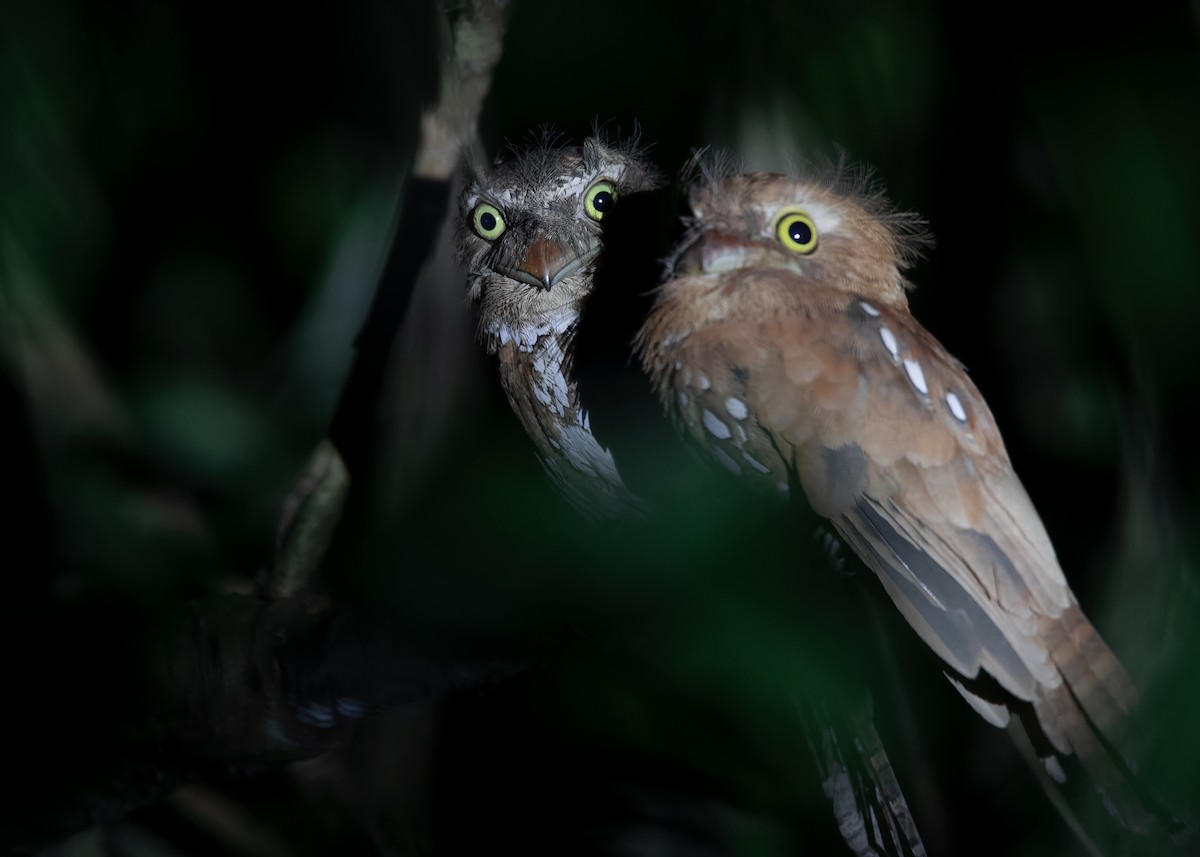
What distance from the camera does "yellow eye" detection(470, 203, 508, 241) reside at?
1410 mm

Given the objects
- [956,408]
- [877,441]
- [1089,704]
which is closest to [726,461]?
[877,441]

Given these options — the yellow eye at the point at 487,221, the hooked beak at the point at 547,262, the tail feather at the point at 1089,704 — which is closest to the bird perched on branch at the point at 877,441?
the tail feather at the point at 1089,704

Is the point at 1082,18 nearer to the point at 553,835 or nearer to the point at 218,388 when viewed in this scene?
the point at 218,388

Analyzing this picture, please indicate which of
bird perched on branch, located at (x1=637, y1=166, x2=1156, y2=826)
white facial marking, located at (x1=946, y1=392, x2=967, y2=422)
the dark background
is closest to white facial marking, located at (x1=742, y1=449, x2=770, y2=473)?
bird perched on branch, located at (x1=637, y1=166, x2=1156, y2=826)

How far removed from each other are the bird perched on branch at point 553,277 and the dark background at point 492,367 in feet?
0.28

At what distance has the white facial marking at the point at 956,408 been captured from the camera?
3.27 ft

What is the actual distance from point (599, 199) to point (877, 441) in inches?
24.1

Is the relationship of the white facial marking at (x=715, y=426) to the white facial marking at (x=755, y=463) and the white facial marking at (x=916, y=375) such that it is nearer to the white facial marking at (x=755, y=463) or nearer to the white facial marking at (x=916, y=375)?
the white facial marking at (x=755, y=463)

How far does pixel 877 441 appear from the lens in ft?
3.06

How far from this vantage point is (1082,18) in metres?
1.10

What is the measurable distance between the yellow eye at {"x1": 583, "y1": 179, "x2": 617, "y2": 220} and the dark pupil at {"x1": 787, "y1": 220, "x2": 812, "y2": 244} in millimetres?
357

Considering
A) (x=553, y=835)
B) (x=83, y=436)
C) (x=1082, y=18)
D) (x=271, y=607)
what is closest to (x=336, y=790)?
(x=553, y=835)

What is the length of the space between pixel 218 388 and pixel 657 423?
2.71 feet

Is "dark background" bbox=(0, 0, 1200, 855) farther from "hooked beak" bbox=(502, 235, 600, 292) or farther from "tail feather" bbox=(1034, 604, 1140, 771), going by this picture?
"hooked beak" bbox=(502, 235, 600, 292)
